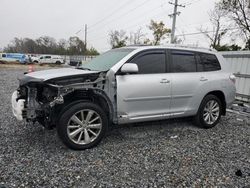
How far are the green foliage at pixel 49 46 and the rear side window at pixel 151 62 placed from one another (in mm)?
58994

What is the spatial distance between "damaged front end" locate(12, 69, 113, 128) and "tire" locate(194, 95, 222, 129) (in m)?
2.14

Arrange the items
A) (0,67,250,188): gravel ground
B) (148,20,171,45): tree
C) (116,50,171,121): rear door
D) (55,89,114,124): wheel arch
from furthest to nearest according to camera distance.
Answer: (148,20,171,45): tree < (116,50,171,121): rear door < (55,89,114,124): wheel arch < (0,67,250,188): gravel ground

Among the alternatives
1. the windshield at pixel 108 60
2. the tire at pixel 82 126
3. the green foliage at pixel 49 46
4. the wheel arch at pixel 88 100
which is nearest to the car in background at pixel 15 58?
the green foliage at pixel 49 46

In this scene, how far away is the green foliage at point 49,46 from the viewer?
64875 millimetres

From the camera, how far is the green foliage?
64.9 metres

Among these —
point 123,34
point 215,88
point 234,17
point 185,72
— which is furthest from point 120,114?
point 123,34

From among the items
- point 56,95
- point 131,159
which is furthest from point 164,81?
point 56,95

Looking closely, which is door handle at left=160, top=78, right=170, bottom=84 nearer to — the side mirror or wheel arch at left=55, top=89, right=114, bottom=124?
the side mirror

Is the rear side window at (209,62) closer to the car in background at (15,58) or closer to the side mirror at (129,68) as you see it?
the side mirror at (129,68)

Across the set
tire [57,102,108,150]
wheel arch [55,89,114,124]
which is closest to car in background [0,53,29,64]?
wheel arch [55,89,114,124]

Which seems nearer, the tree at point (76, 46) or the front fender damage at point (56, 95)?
the front fender damage at point (56, 95)

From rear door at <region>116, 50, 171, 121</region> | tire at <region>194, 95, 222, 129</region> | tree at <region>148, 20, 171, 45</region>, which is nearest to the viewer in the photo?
rear door at <region>116, 50, 171, 121</region>

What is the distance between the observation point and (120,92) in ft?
11.7

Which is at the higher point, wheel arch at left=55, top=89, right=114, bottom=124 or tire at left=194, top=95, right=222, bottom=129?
wheel arch at left=55, top=89, right=114, bottom=124
